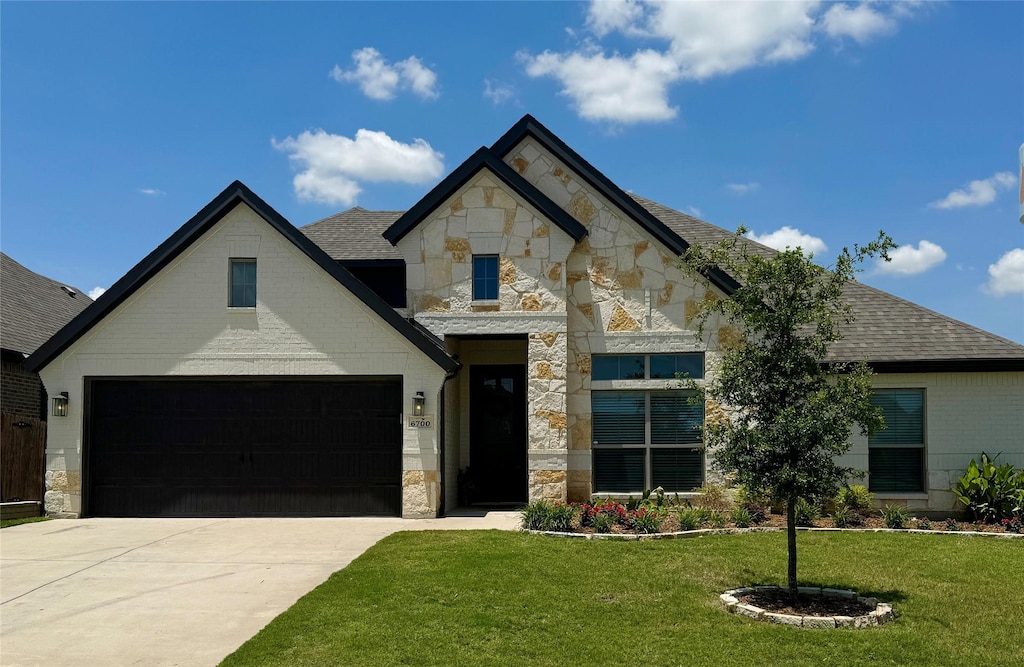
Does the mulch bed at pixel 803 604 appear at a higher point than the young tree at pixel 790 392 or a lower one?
lower

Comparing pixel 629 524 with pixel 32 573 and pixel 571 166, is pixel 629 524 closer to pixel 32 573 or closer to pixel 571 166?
pixel 571 166

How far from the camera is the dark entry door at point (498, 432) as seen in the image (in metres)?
17.9

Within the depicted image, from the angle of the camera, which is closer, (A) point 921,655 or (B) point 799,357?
(A) point 921,655

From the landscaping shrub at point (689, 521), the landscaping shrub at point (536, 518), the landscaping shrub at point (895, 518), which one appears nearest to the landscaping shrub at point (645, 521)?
the landscaping shrub at point (689, 521)

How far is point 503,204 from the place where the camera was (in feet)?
53.4

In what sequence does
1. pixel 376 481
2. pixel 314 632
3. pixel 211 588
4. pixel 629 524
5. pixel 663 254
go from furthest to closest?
pixel 663 254 → pixel 376 481 → pixel 629 524 → pixel 211 588 → pixel 314 632

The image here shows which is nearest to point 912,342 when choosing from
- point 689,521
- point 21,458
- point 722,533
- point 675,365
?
point 675,365

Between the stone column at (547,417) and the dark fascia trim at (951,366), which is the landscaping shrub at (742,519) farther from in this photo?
the dark fascia trim at (951,366)

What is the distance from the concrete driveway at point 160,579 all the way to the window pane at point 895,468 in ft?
22.4

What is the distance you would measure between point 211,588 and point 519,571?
356 cm

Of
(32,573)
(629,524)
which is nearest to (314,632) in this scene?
(32,573)

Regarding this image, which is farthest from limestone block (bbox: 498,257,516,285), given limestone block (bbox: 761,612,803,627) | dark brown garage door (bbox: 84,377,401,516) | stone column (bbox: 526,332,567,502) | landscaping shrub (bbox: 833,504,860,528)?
limestone block (bbox: 761,612,803,627)

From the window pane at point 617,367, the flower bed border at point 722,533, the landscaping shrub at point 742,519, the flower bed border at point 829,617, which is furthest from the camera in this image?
the window pane at point 617,367

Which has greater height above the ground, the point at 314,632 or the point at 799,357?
the point at 799,357
